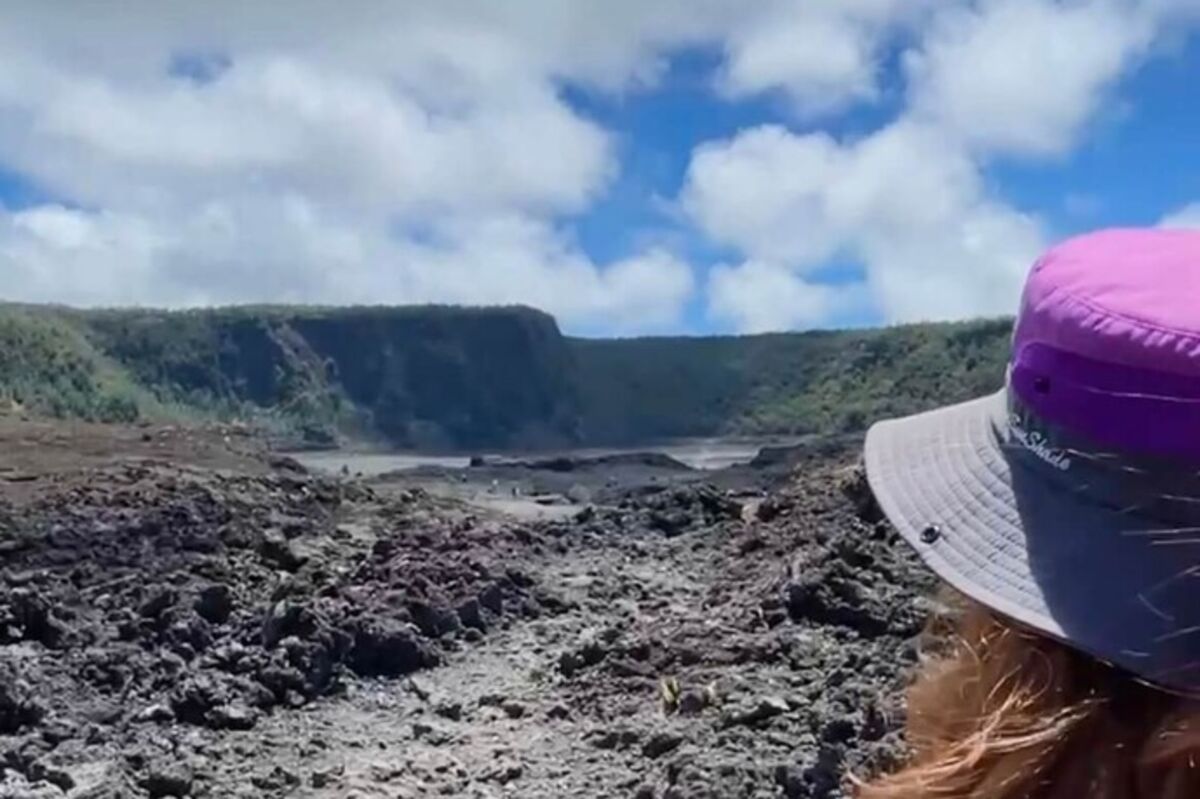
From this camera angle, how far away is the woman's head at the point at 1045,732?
1.06 meters

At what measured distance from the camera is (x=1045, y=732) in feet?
3.57

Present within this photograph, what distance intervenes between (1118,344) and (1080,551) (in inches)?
5.1

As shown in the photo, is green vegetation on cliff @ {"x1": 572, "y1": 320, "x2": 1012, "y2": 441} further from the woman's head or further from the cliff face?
the woman's head

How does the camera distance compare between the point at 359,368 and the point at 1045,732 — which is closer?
the point at 1045,732

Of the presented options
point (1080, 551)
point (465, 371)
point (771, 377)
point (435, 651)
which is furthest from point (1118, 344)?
point (465, 371)

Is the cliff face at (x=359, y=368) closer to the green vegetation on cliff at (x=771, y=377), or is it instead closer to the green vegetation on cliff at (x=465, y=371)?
the green vegetation on cliff at (x=465, y=371)

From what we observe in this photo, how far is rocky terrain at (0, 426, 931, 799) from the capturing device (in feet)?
23.1

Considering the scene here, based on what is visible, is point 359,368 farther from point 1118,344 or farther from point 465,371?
point 1118,344

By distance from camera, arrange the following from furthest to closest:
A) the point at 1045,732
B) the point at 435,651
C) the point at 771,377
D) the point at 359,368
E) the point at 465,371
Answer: the point at 465,371 → the point at 771,377 → the point at 359,368 → the point at 435,651 → the point at 1045,732

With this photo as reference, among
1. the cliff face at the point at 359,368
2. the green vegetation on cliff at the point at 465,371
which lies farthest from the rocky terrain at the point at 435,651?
the cliff face at the point at 359,368

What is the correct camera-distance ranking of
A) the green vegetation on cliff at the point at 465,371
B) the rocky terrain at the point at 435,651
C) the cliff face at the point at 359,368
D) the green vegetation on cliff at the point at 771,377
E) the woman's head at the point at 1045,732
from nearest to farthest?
the woman's head at the point at 1045,732, the rocky terrain at the point at 435,651, the green vegetation on cliff at the point at 771,377, the green vegetation on cliff at the point at 465,371, the cliff face at the point at 359,368

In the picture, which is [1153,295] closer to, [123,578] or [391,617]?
[391,617]

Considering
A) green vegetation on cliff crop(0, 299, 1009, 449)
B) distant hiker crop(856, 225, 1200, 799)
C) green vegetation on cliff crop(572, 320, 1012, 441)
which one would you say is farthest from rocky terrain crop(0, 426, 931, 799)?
green vegetation on cliff crop(0, 299, 1009, 449)

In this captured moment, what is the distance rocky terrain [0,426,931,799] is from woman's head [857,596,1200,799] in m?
4.26
